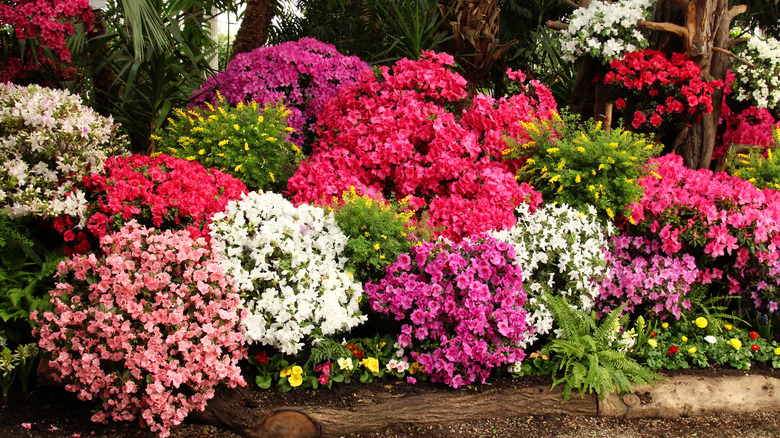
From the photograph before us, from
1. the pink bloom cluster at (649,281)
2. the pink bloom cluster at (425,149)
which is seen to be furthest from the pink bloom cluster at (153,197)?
the pink bloom cluster at (649,281)

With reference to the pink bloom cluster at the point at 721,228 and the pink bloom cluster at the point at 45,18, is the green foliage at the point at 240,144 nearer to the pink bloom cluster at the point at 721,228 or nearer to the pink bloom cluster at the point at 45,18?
the pink bloom cluster at the point at 45,18

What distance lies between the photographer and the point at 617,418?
3.63m

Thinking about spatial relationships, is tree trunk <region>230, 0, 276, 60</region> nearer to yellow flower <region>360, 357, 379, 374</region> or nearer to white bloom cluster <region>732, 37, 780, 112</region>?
yellow flower <region>360, 357, 379, 374</region>

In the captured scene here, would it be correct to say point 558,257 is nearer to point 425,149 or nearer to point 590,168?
point 590,168

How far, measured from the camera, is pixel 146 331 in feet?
10.1

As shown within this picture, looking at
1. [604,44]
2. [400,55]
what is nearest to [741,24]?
[604,44]

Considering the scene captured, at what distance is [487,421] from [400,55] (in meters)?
4.37

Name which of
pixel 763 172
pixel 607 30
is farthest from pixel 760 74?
pixel 607 30

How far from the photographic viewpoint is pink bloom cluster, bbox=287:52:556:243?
4414mm

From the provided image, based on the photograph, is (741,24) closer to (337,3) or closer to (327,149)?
(337,3)

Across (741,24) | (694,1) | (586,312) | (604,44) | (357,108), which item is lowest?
(586,312)

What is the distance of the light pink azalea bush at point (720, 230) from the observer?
421cm

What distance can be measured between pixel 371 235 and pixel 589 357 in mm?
1497

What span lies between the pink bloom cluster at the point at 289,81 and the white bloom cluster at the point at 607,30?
216cm
